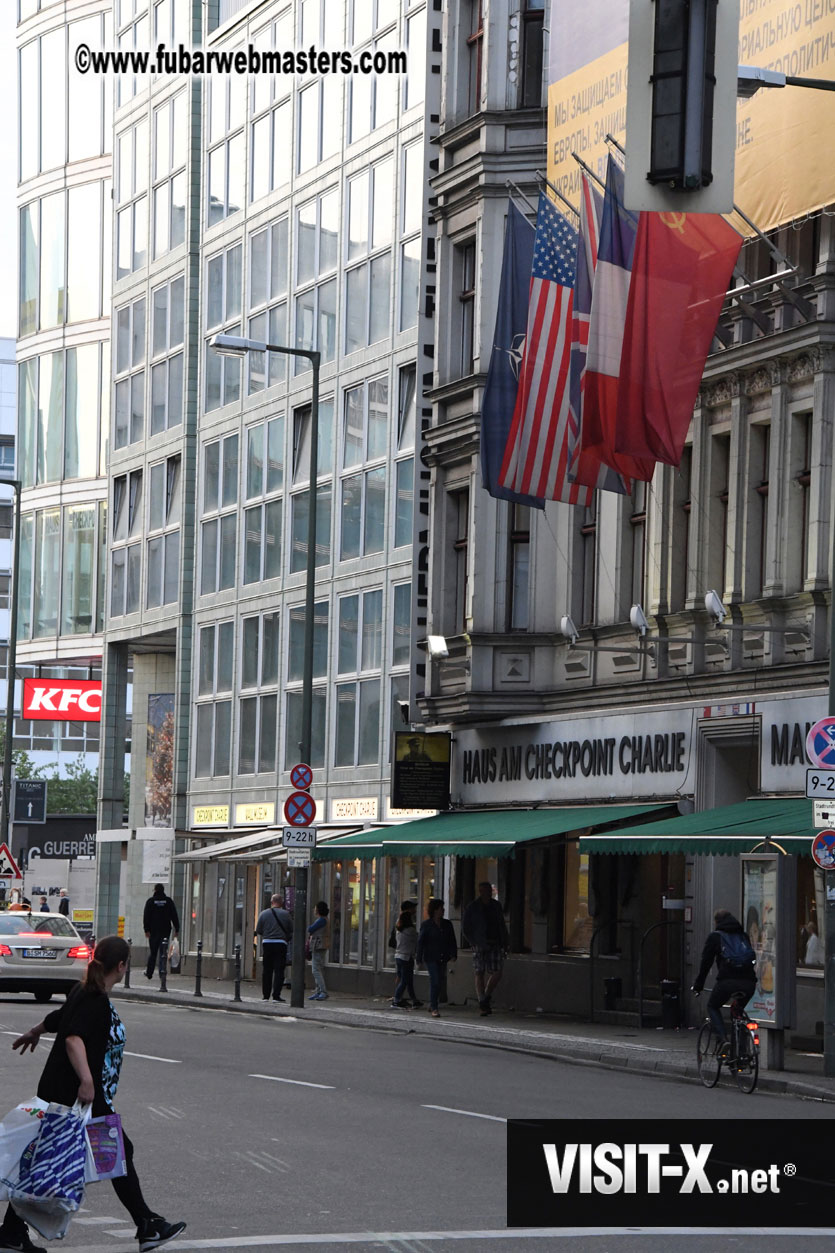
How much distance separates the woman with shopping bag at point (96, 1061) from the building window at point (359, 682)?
3189 centimetres

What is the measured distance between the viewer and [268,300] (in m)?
49.3

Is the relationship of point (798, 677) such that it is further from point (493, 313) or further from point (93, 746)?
point (93, 746)

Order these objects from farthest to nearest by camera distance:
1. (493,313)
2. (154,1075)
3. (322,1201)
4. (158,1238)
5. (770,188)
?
(493,313), (770,188), (154,1075), (322,1201), (158,1238)

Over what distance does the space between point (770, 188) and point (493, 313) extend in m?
8.81

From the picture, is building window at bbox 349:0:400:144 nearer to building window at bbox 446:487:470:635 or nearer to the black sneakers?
building window at bbox 446:487:470:635

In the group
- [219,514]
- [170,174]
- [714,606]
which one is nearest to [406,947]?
[714,606]

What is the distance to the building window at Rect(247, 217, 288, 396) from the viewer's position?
48.7 meters

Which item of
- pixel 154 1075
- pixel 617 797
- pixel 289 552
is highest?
pixel 289 552

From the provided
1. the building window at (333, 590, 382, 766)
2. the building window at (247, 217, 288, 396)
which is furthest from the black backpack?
the building window at (247, 217, 288, 396)

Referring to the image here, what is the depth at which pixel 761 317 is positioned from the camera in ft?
96.1

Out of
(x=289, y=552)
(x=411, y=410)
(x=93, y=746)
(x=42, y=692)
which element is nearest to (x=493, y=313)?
(x=411, y=410)

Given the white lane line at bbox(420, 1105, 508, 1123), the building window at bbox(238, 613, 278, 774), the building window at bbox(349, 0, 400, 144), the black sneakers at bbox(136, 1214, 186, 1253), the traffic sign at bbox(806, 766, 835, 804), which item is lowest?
the white lane line at bbox(420, 1105, 508, 1123)

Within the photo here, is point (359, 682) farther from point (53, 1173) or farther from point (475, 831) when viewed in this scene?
point (53, 1173)

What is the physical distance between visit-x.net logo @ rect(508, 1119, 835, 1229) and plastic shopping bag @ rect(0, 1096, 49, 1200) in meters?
2.64
